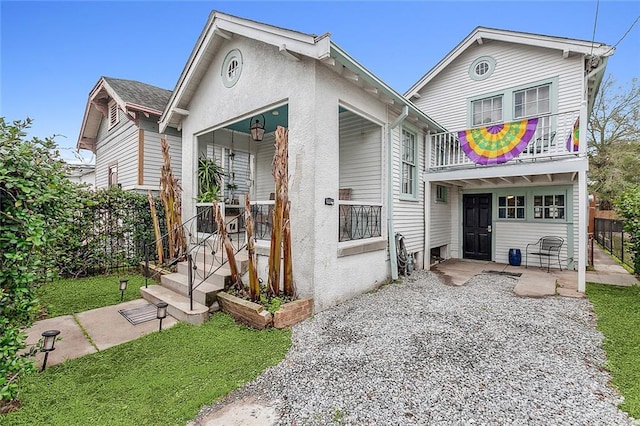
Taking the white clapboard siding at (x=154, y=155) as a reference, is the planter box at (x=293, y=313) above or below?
below

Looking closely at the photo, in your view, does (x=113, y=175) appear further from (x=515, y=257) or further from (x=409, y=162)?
(x=515, y=257)

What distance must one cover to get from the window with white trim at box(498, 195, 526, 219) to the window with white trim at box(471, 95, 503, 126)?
8.35ft

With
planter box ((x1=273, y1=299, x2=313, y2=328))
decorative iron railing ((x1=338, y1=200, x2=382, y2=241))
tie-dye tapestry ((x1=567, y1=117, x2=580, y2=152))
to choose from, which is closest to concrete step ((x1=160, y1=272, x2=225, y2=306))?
planter box ((x1=273, y1=299, x2=313, y2=328))

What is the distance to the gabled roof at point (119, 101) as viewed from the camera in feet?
30.2

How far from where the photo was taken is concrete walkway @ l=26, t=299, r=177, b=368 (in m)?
3.70

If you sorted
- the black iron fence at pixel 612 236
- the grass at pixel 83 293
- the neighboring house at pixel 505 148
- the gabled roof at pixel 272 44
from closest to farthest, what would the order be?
the gabled roof at pixel 272 44, the grass at pixel 83 293, the neighboring house at pixel 505 148, the black iron fence at pixel 612 236

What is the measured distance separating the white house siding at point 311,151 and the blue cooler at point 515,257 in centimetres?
594

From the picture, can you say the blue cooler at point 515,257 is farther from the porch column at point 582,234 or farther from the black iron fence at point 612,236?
the black iron fence at point 612,236

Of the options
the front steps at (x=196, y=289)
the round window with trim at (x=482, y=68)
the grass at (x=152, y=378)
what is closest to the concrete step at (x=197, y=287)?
the front steps at (x=196, y=289)

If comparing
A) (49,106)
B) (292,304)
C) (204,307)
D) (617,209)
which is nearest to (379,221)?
(292,304)

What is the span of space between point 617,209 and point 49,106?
2349cm

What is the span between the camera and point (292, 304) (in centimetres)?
445

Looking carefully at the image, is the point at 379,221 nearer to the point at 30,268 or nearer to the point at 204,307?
the point at 204,307

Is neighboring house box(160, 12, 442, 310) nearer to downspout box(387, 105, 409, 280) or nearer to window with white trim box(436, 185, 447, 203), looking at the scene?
downspout box(387, 105, 409, 280)
